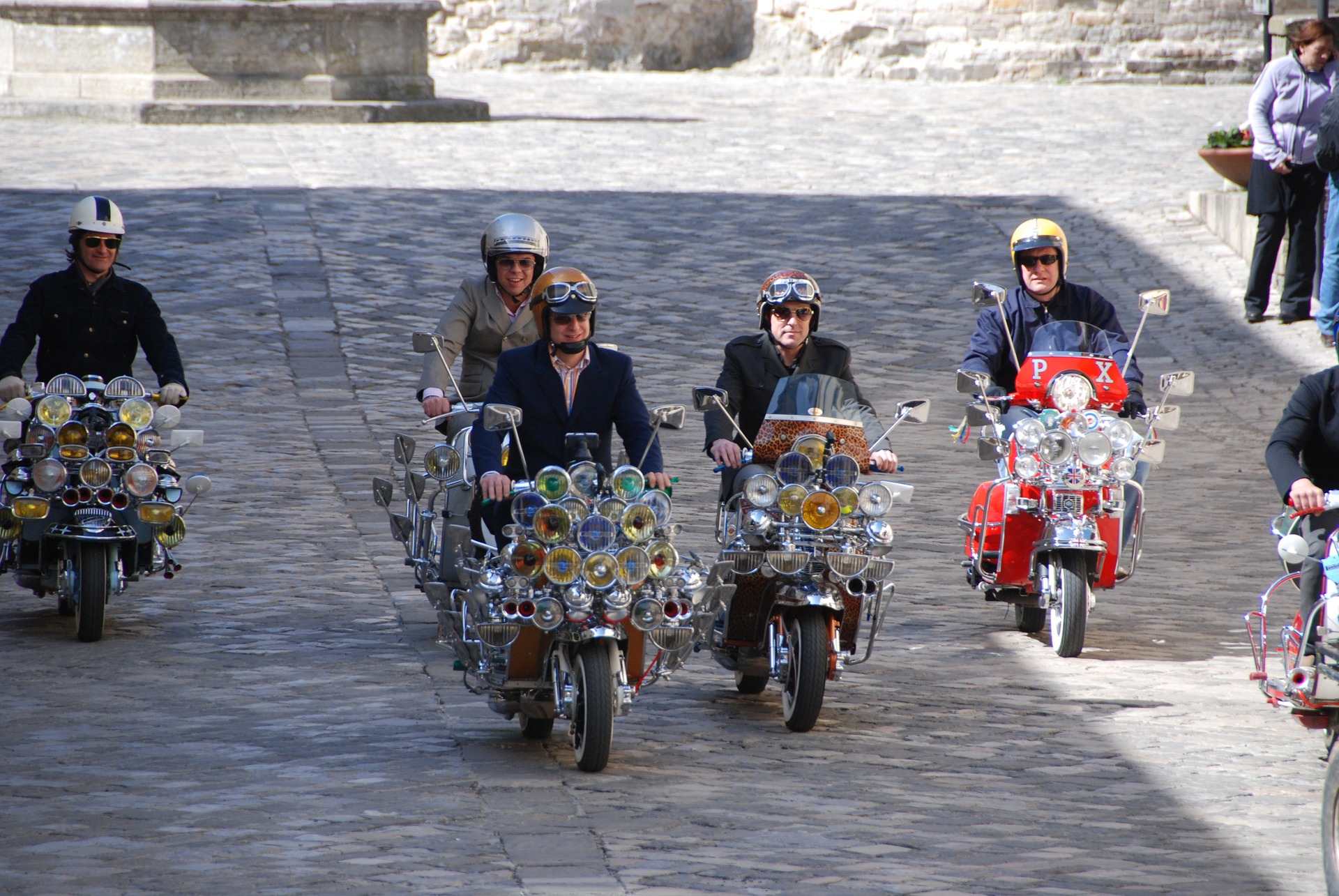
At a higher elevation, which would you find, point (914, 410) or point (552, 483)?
point (914, 410)

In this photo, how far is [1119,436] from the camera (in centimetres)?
787

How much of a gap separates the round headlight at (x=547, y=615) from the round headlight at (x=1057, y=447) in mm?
2660

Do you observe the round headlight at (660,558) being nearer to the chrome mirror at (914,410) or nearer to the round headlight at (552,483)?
the round headlight at (552,483)

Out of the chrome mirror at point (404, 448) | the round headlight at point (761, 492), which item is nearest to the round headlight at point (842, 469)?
the round headlight at point (761, 492)

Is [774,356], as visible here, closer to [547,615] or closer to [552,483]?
[552,483]

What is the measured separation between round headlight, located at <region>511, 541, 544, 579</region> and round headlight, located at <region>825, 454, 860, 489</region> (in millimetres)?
1185

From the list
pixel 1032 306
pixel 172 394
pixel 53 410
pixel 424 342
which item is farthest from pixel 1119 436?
pixel 53 410

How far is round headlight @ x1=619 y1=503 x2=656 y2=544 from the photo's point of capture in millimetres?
6066

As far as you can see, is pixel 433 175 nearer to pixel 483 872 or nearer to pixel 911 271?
pixel 911 271

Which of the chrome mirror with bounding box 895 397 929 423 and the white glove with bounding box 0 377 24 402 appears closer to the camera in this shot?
the chrome mirror with bounding box 895 397 929 423

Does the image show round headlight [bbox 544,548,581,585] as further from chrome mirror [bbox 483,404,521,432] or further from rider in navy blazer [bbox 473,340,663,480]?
rider in navy blazer [bbox 473,340,663,480]

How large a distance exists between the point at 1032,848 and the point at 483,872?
5.11ft

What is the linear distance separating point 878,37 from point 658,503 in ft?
80.5

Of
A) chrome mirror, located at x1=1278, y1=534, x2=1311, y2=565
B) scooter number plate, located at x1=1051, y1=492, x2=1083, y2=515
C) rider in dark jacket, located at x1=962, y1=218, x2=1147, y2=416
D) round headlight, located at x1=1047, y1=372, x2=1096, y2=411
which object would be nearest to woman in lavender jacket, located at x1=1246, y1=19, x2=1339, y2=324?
rider in dark jacket, located at x1=962, y1=218, x2=1147, y2=416
